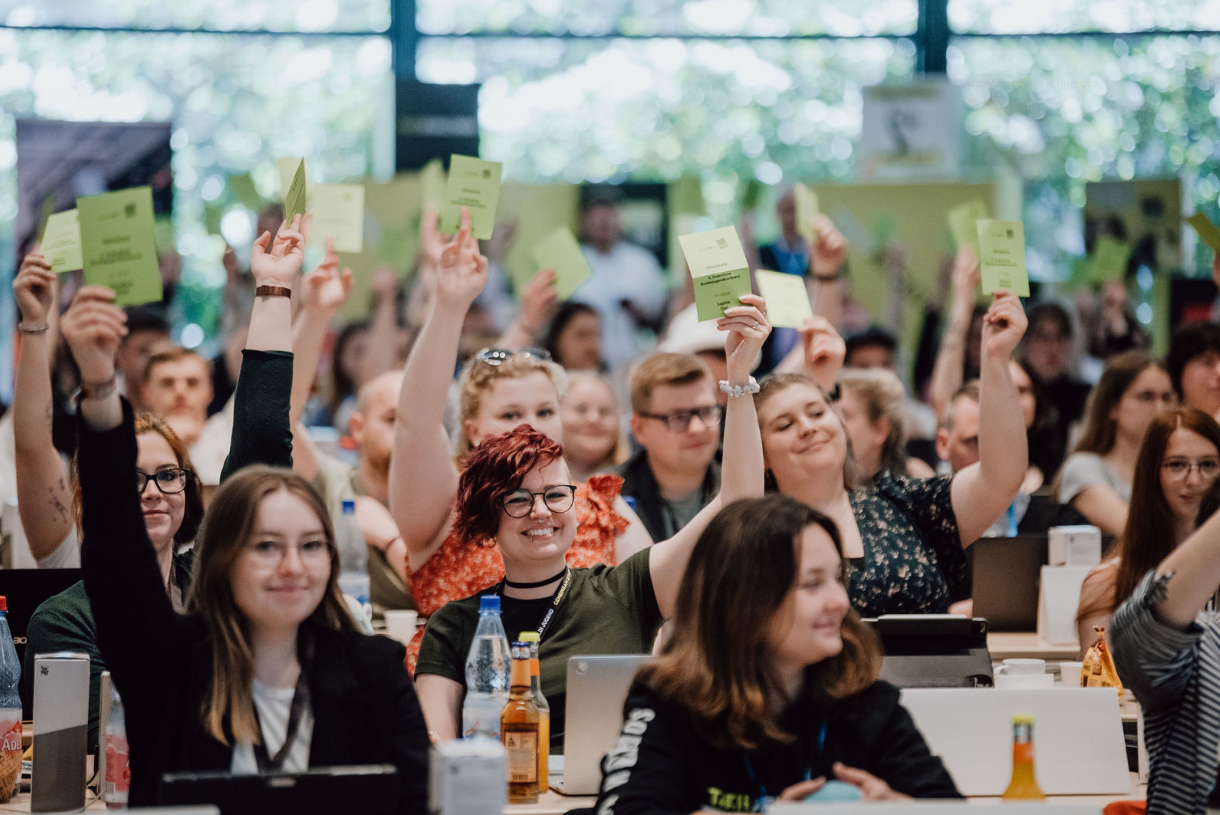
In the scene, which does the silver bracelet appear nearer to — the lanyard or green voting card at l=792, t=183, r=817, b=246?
the lanyard

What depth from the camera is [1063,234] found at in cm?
781

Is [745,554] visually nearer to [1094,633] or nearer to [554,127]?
[1094,633]

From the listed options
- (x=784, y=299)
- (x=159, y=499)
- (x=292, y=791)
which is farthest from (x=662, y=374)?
(x=292, y=791)

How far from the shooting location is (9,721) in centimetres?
248

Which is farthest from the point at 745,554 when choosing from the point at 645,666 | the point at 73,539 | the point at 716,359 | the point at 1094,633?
the point at 716,359

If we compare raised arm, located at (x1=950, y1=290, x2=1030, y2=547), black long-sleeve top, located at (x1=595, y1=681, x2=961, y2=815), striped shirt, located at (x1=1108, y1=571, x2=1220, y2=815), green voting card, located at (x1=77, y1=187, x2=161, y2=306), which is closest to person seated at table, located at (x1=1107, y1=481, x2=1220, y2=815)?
striped shirt, located at (x1=1108, y1=571, x2=1220, y2=815)

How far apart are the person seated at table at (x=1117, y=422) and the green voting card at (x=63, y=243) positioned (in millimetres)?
3451

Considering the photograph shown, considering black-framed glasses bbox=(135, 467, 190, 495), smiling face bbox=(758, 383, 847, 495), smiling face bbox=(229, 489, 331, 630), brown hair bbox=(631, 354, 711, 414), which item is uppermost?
brown hair bbox=(631, 354, 711, 414)

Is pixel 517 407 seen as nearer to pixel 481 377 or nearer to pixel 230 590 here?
pixel 481 377

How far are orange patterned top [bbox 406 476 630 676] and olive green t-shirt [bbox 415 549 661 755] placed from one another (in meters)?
0.22

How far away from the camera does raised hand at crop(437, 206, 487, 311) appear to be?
3189mm

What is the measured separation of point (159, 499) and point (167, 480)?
0.16 ft

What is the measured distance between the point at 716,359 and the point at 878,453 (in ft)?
2.42

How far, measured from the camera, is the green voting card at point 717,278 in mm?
3031
